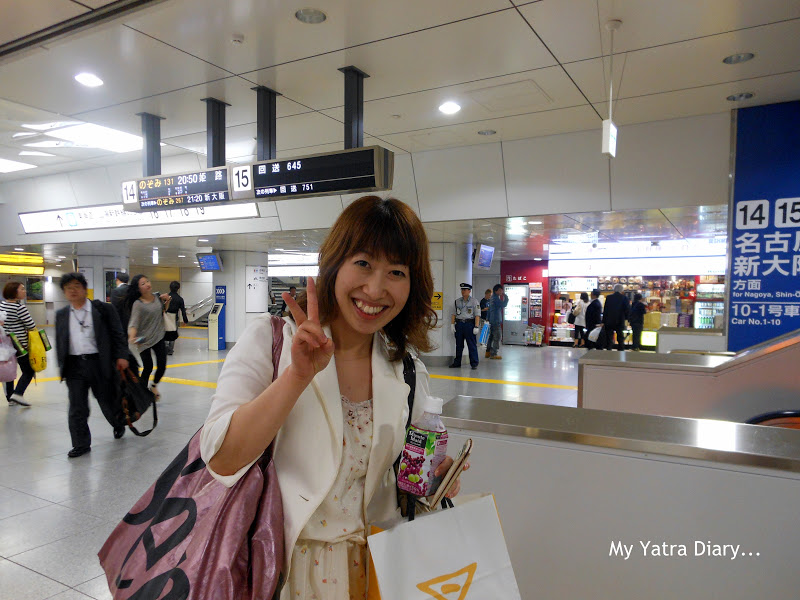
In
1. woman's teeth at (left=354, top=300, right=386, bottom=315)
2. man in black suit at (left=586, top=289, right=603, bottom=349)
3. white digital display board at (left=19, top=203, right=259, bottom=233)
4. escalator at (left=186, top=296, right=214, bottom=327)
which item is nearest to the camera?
woman's teeth at (left=354, top=300, right=386, bottom=315)

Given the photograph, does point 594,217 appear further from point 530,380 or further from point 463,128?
point 530,380

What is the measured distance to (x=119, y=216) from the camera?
9469 mm

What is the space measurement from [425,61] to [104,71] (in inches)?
121

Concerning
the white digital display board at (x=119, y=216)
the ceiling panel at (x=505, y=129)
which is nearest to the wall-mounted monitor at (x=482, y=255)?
the ceiling panel at (x=505, y=129)

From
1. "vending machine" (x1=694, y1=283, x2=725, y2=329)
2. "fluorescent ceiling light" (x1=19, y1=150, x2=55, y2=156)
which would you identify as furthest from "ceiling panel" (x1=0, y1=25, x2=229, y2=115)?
"vending machine" (x1=694, y1=283, x2=725, y2=329)

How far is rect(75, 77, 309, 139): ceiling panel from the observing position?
214 inches

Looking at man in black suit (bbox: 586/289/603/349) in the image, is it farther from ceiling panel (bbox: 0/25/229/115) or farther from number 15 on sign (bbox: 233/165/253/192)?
ceiling panel (bbox: 0/25/229/115)

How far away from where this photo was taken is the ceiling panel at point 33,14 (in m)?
3.49

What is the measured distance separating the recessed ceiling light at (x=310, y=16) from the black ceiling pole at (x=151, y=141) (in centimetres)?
320

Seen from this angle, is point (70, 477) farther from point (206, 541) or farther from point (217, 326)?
point (217, 326)

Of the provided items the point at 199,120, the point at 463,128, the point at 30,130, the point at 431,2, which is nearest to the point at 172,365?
the point at 30,130

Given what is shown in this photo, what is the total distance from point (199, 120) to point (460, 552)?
6.53 metres

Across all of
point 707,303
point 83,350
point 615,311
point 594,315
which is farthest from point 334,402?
point 707,303

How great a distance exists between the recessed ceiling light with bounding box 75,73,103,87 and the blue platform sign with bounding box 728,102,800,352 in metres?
6.83
